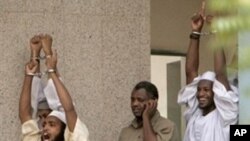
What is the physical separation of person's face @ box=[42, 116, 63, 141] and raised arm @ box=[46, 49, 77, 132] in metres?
0.07

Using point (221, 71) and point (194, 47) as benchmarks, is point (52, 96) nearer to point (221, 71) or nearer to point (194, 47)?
point (194, 47)

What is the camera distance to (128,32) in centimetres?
454

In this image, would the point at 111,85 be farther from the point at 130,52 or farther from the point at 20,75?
the point at 20,75

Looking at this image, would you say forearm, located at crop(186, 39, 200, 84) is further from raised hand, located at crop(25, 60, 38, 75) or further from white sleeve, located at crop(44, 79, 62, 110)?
raised hand, located at crop(25, 60, 38, 75)

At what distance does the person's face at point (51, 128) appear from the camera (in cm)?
342

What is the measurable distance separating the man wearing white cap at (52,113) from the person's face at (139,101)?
0.33 m

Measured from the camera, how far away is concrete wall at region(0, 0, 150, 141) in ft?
14.2

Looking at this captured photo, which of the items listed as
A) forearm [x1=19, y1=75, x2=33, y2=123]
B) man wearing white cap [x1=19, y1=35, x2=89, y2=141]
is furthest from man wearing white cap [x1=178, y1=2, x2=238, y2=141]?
forearm [x1=19, y1=75, x2=33, y2=123]

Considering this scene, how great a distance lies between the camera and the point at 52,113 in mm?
3531

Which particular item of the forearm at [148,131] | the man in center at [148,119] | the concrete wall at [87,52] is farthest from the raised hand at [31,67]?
the forearm at [148,131]

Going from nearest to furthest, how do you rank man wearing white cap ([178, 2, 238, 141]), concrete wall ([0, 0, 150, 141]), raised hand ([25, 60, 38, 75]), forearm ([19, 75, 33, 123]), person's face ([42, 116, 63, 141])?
person's face ([42, 116, 63, 141])
man wearing white cap ([178, 2, 238, 141])
forearm ([19, 75, 33, 123])
raised hand ([25, 60, 38, 75])
concrete wall ([0, 0, 150, 141])

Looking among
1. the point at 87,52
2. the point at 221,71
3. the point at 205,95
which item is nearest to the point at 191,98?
the point at 205,95

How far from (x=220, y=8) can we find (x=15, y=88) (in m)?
3.55

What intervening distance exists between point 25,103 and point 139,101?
81 centimetres
